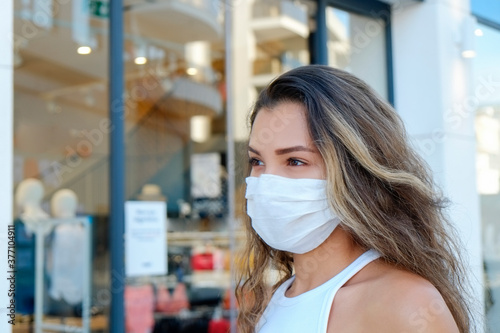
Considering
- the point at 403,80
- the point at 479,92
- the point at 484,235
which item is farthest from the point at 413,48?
the point at 484,235

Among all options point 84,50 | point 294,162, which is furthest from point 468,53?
point 84,50

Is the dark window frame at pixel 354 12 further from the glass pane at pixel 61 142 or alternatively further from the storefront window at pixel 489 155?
the glass pane at pixel 61 142

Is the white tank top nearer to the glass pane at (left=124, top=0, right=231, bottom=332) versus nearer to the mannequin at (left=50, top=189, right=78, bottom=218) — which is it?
the glass pane at (left=124, top=0, right=231, bottom=332)

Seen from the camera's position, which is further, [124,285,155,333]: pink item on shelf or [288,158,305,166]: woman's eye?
[124,285,155,333]: pink item on shelf

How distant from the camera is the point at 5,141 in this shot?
2.06 meters

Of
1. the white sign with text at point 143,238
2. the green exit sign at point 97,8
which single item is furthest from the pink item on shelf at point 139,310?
the green exit sign at point 97,8

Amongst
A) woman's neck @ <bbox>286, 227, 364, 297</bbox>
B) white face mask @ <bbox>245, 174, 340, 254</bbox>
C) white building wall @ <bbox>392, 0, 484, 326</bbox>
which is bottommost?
woman's neck @ <bbox>286, 227, 364, 297</bbox>

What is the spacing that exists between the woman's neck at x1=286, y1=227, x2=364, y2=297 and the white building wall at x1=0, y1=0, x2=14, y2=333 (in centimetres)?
97

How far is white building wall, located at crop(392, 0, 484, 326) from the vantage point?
161 inches

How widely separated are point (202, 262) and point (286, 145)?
16.8 feet

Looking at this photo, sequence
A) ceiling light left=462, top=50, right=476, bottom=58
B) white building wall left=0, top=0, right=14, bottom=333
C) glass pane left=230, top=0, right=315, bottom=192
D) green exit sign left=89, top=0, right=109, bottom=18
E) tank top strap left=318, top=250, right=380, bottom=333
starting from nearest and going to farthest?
tank top strap left=318, top=250, right=380, bottom=333 < white building wall left=0, top=0, right=14, bottom=333 < ceiling light left=462, top=50, right=476, bottom=58 < glass pane left=230, top=0, right=315, bottom=192 < green exit sign left=89, top=0, right=109, bottom=18

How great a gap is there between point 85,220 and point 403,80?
271 cm

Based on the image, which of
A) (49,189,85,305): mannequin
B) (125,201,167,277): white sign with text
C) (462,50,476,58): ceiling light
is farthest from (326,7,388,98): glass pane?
(49,189,85,305): mannequin

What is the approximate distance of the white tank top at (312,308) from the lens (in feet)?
4.31
